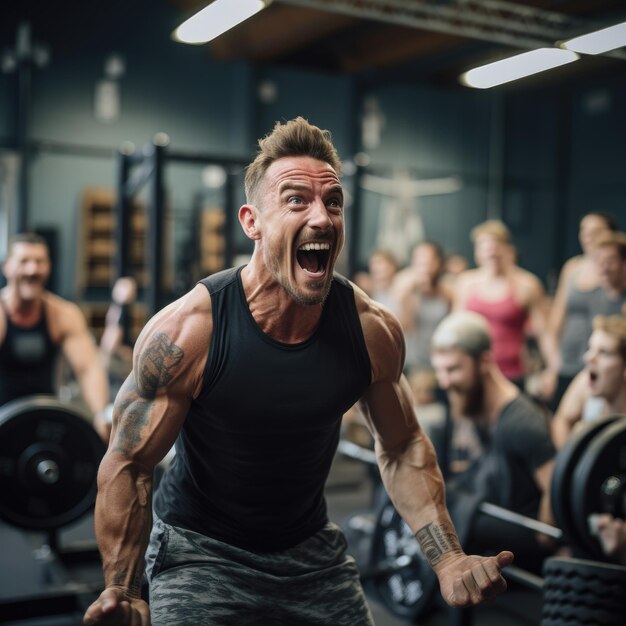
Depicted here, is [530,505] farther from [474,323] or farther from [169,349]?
[169,349]

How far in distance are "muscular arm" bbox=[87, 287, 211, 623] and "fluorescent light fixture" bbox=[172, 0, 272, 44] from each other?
2.49 meters

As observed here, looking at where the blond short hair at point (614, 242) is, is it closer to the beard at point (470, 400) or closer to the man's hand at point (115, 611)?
the beard at point (470, 400)

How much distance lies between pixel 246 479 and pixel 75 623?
5.62 feet

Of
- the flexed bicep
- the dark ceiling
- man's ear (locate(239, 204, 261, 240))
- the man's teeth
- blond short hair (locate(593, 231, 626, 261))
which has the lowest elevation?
the flexed bicep

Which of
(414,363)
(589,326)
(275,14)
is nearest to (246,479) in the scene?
(589,326)

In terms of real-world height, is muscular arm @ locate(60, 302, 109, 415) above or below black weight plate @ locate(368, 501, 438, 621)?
above

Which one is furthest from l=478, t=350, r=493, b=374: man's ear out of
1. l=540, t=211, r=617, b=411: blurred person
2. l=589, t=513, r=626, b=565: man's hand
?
l=540, t=211, r=617, b=411: blurred person

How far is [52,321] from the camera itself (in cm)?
351

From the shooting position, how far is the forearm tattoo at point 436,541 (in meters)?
1.53

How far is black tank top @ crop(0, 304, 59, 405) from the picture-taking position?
3.45 m

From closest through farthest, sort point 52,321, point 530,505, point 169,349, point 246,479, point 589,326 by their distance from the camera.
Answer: point 169,349 → point 246,479 → point 530,505 → point 52,321 → point 589,326

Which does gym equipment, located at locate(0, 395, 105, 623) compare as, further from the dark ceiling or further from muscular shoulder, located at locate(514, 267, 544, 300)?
the dark ceiling

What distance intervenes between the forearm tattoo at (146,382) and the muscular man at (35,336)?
1.97m

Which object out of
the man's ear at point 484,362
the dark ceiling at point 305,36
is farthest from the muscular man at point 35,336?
the dark ceiling at point 305,36
